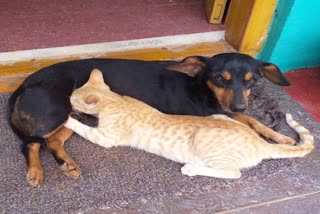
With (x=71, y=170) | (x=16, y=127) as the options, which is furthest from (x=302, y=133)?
(x=16, y=127)

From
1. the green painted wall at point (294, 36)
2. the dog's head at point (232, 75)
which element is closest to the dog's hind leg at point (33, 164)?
the dog's head at point (232, 75)

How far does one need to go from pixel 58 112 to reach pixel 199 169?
2.97 feet

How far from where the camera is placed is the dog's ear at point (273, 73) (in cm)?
257

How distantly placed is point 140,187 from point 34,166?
0.62 meters

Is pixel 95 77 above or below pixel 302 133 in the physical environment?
above

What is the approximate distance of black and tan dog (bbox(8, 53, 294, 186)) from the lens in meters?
2.34

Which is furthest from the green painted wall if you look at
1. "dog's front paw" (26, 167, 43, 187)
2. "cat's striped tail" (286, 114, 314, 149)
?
"dog's front paw" (26, 167, 43, 187)

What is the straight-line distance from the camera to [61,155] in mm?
2359

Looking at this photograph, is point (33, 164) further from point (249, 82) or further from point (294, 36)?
point (294, 36)

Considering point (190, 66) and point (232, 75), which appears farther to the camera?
point (190, 66)

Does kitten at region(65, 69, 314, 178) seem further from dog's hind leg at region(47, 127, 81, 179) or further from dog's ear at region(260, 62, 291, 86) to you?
dog's ear at region(260, 62, 291, 86)

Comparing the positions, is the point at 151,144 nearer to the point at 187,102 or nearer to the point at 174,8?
the point at 187,102

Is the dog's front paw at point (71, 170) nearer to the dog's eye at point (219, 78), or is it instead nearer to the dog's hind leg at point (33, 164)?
the dog's hind leg at point (33, 164)

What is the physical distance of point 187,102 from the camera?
273cm
